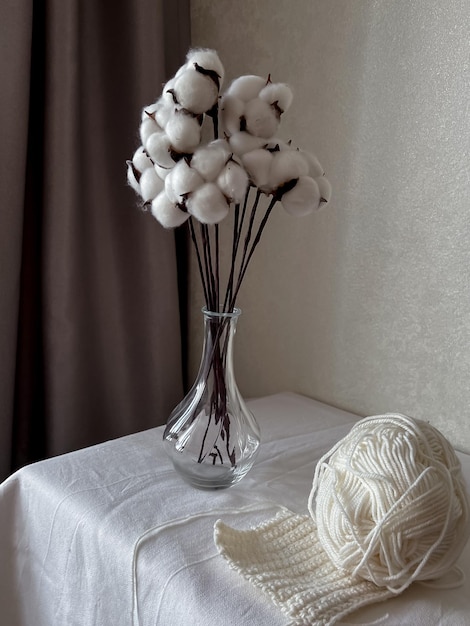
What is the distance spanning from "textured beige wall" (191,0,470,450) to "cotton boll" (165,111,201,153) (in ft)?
1.70

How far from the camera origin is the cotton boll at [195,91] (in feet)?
2.16

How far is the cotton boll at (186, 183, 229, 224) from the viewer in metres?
0.66

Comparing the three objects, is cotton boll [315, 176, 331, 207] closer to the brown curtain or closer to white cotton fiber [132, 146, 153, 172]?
white cotton fiber [132, 146, 153, 172]

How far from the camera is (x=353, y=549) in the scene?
1.98 ft

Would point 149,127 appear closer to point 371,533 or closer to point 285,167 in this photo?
point 285,167

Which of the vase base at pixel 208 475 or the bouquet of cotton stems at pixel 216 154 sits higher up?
the bouquet of cotton stems at pixel 216 154

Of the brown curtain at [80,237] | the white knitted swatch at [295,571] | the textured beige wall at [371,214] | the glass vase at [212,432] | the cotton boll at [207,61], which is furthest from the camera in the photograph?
the brown curtain at [80,237]

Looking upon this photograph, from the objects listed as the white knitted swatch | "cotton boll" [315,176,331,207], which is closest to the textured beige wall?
"cotton boll" [315,176,331,207]

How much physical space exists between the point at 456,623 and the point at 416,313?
1.94 feet

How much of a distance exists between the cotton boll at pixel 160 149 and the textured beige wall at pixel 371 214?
0.53 meters

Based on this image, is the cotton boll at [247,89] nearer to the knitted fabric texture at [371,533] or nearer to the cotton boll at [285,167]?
the cotton boll at [285,167]

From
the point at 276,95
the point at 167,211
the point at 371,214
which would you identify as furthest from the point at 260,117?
the point at 371,214

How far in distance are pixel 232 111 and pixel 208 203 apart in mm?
119

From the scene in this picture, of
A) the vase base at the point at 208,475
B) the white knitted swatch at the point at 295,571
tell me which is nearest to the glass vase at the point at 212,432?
the vase base at the point at 208,475
